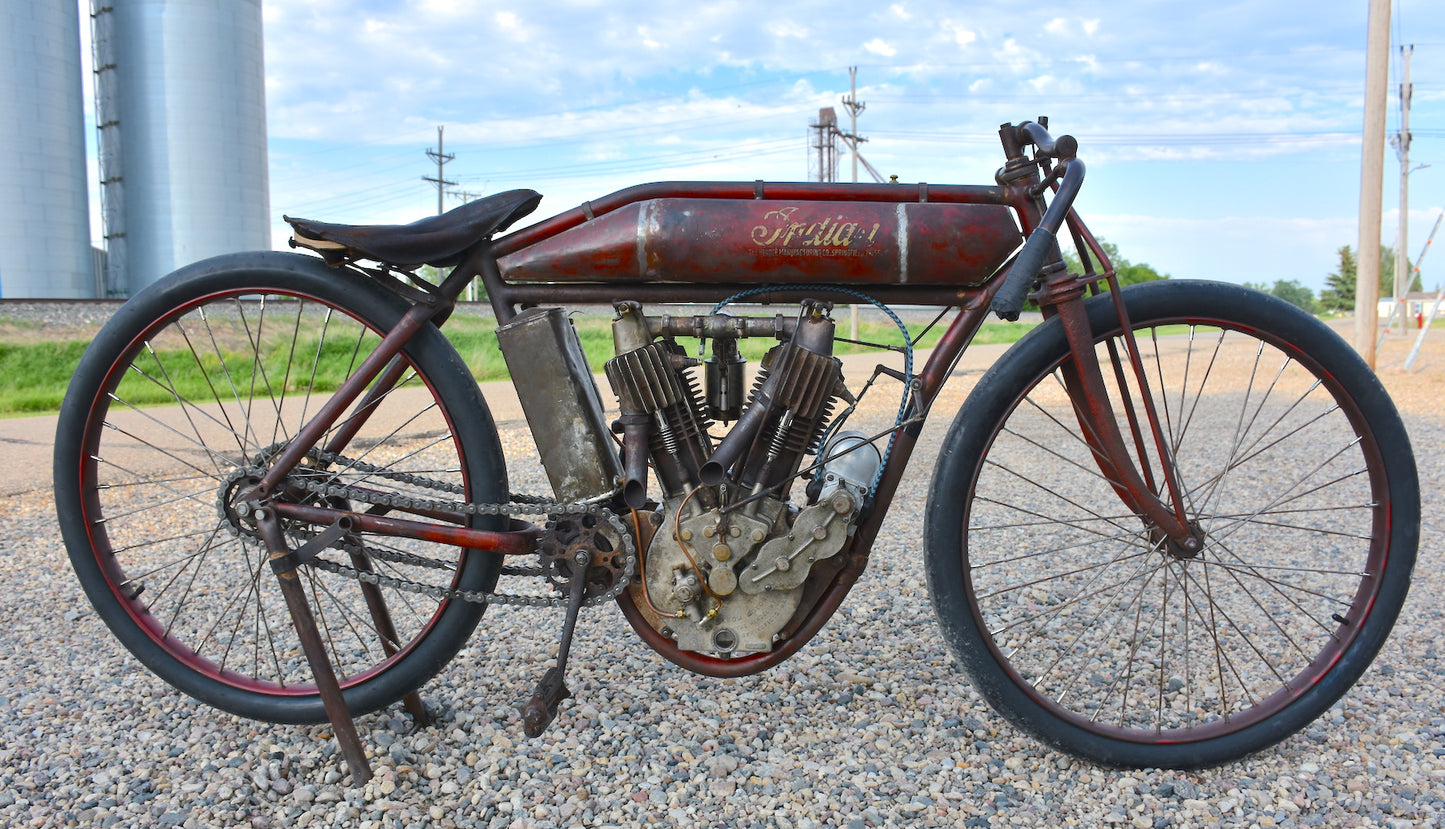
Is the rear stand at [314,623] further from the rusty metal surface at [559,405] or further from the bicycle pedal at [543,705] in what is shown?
the rusty metal surface at [559,405]

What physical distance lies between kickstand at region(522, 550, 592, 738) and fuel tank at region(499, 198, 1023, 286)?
78cm

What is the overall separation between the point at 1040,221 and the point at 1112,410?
54cm

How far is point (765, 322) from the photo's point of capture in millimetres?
2383

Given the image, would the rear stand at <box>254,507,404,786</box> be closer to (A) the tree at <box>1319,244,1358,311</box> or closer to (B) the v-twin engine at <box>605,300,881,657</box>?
(B) the v-twin engine at <box>605,300,881,657</box>

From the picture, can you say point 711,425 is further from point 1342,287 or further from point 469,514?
point 1342,287

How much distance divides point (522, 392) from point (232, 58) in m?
25.6

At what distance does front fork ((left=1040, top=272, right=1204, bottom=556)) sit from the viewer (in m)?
2.39

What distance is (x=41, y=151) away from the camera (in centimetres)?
2152

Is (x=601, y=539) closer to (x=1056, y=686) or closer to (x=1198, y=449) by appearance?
(x=1056, y=686)

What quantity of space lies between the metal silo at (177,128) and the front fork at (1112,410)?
81.4ft

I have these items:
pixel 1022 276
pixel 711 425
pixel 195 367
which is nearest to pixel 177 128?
pixel 195 367

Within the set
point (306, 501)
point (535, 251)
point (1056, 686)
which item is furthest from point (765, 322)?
point (1056, 686)

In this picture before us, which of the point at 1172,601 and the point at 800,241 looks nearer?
the point at 800,241

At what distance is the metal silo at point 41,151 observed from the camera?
20859 millimetres
